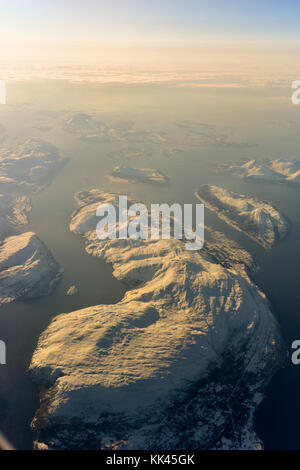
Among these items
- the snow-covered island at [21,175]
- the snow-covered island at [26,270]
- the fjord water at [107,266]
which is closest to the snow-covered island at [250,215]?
the fjord water at [107,266]

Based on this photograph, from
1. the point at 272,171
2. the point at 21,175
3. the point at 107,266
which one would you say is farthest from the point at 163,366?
the point at 272,171

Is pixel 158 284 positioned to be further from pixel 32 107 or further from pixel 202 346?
pixel 32 107

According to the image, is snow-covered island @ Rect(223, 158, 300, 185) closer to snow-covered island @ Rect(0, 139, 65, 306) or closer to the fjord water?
the fjord water

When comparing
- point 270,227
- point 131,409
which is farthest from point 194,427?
point 270,227

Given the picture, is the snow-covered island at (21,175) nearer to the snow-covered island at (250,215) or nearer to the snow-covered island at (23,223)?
Answer: the snow-covered island at (23,223)

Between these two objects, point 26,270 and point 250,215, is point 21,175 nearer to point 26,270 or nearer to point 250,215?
point 26,270

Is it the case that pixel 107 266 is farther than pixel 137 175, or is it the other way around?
pixel 137 175
